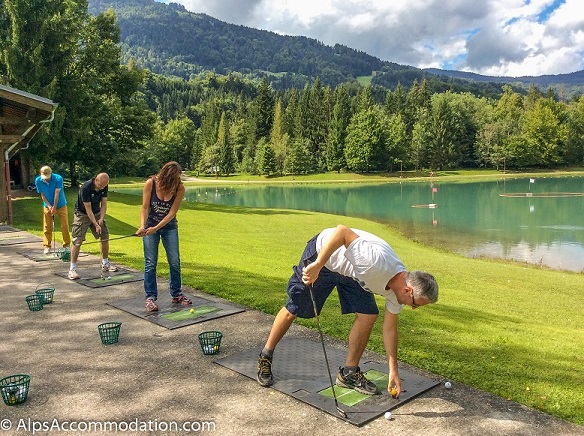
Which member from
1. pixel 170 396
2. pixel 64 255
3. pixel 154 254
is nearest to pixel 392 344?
pixel 170 396

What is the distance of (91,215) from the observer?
9180 millimetres

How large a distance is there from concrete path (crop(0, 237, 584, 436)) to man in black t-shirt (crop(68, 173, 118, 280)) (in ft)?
8.72

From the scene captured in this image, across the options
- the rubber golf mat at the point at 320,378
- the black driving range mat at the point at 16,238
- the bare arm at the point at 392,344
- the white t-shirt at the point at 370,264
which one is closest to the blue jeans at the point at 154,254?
the rubber golf mat at the point at 320,378

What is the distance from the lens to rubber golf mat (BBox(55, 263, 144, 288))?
8672 mm

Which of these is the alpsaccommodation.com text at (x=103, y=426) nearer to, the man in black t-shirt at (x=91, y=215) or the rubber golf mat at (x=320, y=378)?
the rubber golf mat at (x=320, y=378)

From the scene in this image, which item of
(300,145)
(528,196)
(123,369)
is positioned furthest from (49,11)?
(300,145)

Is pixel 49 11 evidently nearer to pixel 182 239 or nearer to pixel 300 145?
pixel 182 239

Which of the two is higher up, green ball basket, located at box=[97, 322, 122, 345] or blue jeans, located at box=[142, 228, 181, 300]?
blue jeans, located at box=[142, 228, 181, 300]

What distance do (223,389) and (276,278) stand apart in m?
6.12

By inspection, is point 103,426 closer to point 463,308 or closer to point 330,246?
point 330,246

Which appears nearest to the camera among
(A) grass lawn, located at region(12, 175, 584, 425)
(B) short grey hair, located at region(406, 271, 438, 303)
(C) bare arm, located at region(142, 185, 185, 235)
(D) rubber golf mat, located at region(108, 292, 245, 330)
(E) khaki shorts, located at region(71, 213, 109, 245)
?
(B) short grey hair, located at region(406, 271, 438, 303)

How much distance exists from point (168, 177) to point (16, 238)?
9328mm

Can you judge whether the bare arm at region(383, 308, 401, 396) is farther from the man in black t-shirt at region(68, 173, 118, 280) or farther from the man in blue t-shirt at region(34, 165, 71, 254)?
the man in blue t-shirt at region(34, 165, 71, 254)

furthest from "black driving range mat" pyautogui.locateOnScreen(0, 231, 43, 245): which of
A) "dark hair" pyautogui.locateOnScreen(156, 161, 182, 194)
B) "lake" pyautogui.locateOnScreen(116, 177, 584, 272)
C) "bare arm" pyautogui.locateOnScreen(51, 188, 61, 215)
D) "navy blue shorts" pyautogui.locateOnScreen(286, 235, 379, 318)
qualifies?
"lake" pyautogui.locateOnScreen(116, 177, 584, 272)
